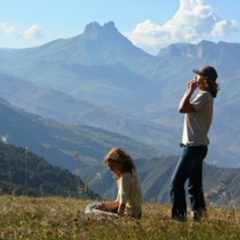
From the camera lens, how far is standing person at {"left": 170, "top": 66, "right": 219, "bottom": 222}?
339 inches

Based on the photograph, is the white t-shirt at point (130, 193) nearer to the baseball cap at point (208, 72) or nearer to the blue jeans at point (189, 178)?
the blue jeans at point (189, 178)

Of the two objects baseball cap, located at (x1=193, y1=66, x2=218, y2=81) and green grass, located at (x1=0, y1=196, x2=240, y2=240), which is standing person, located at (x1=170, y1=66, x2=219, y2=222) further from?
green grass, located at (x1=0, y1=196, x2=240, y2=240)

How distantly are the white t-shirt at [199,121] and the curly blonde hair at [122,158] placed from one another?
0.88 m

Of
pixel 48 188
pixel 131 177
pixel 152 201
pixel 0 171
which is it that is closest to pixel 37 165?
pixel 0 171

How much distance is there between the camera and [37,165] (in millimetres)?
71062

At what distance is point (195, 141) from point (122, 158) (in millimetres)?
1153

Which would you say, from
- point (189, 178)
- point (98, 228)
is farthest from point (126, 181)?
point (98, 228)

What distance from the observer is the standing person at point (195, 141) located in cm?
862

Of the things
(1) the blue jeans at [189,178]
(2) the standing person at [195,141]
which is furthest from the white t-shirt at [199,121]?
(1) the blue jeans at [189,178]

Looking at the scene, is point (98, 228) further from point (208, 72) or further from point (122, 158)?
point (208, 72)

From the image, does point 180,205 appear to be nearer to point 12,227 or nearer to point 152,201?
point 12,227

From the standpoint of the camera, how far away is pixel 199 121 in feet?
28.7

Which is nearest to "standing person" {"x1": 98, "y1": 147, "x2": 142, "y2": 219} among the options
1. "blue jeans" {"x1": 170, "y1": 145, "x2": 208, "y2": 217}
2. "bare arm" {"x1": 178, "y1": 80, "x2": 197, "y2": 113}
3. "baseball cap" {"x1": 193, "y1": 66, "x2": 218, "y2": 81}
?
"blue jeans" {"x1": 170, "y1": 145, "x2": 208, "y2": 217}

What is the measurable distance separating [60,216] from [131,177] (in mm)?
1364
